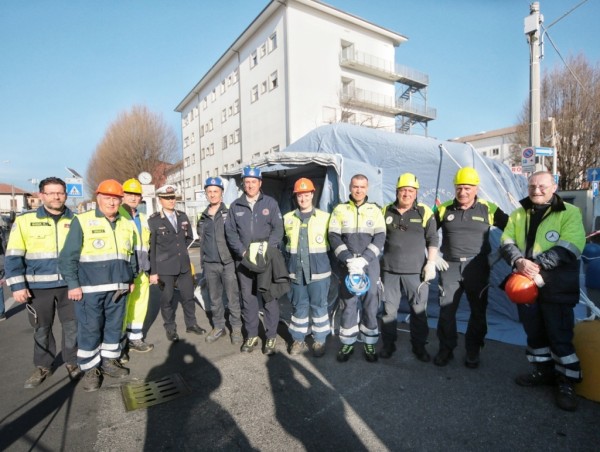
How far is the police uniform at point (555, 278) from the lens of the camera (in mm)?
2883

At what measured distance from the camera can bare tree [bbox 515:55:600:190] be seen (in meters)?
18.9

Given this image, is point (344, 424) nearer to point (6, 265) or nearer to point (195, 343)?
point (195, 343)

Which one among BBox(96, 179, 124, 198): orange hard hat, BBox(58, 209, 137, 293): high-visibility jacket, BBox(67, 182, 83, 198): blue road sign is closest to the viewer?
BBox(58, 209, 137, 293): high-visibility jacket

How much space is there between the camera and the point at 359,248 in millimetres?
3852

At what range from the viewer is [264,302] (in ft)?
13.6

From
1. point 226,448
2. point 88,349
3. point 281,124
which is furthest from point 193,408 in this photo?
point 281,124

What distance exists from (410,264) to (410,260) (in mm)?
45

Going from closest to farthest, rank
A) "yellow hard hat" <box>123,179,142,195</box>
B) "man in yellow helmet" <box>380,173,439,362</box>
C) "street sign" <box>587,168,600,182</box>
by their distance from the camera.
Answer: "man in yellow helmet" <box>380,173,439,362</box> < "yellow hard hat" <box>123,179,142,195</box> < "street sign" <box>587,168,600,182</box>

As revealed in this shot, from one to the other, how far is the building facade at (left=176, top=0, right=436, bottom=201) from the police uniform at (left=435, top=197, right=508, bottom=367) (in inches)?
676

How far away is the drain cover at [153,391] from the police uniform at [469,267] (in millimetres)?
2796

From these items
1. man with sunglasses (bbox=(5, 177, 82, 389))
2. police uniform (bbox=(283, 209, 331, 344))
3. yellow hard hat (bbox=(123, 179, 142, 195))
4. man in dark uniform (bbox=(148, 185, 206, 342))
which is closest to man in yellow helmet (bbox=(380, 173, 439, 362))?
police uniform (bbox=(283, 209, 331, 344))

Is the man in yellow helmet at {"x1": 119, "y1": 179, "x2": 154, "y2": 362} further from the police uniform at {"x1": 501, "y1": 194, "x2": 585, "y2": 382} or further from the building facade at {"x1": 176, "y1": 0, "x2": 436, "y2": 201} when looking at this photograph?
the building facade at {"x1": 176, "y1": 0, "x2": 436, "y2": 201}

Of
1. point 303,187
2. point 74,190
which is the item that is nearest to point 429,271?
point 303,187

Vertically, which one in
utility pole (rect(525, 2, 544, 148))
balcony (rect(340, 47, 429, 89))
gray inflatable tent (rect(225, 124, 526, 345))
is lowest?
gray inflatable tent (rect(225, 124, 526, 345))
